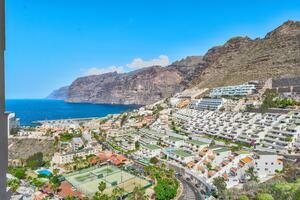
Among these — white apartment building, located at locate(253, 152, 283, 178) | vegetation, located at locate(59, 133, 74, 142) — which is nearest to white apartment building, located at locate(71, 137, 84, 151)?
vegetation, located at locate(59, 133, 74, 142)

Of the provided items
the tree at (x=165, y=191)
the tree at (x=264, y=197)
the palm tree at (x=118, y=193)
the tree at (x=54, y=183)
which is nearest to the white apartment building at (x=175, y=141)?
the tree at (x=165, y=191)

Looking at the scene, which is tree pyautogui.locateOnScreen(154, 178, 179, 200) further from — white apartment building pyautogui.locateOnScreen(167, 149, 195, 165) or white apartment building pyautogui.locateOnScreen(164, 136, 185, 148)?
white apartment building pyautogui.locateOnScreen(164, 136, 185, 148)

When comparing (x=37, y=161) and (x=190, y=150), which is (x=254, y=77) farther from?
(x=37, y=161)

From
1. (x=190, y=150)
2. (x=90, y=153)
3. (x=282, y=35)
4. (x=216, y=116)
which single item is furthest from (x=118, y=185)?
(x=282, y=35)

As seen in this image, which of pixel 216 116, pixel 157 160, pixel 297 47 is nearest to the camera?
pixel 157 160

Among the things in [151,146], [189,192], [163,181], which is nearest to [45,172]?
[151,146]

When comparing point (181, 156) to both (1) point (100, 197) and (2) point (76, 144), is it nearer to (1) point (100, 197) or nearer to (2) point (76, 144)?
(1) point (100, 197)
